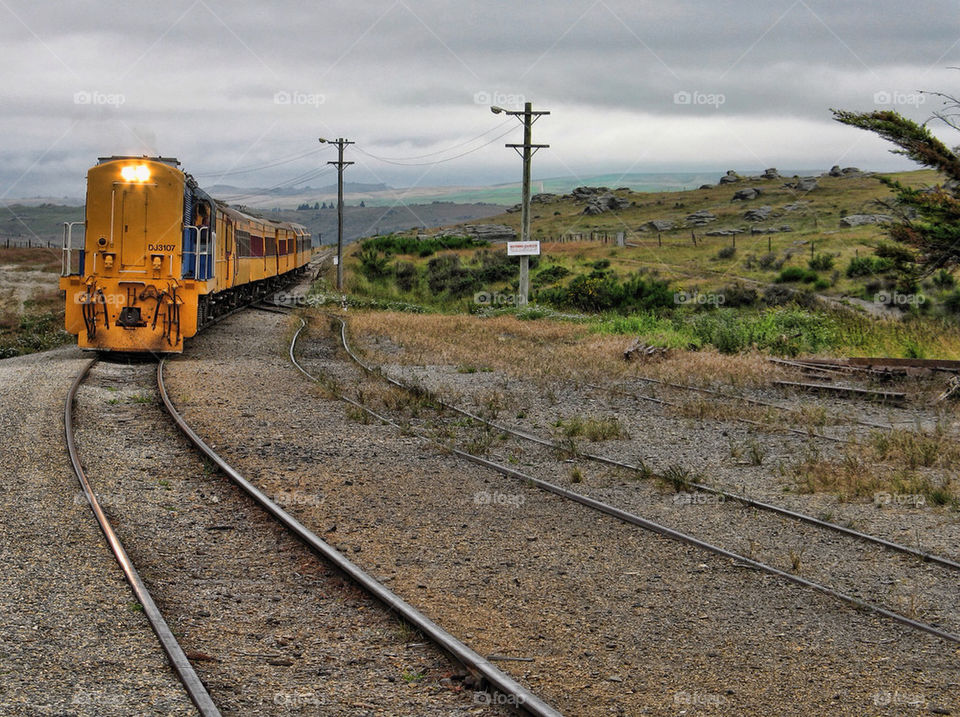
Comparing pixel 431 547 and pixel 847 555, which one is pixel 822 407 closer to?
pixel 847 555

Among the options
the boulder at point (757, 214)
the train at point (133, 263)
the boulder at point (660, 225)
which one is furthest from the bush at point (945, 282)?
the boulder at point (757, 214)

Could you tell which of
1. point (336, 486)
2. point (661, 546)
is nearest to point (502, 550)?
point (661, 546)

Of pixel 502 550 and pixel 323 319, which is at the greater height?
pixel 323 319

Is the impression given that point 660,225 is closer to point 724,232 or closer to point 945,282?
point 724,232

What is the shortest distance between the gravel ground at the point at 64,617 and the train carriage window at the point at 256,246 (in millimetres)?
20336

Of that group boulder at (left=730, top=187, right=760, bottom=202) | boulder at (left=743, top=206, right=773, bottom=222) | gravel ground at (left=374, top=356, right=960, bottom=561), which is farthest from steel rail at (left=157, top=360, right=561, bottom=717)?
boulder at (left=730, top=187, right=760, bottom=202)

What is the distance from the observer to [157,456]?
36.2 feet

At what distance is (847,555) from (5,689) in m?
6.28

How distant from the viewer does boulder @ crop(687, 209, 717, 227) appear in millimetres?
86269

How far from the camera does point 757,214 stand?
279 ft

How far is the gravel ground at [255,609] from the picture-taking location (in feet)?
17.1

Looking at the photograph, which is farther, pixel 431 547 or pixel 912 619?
pixel 431 547

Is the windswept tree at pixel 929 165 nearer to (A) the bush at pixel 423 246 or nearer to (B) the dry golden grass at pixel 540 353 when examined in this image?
(B) the dry golden grass at pixel 540 353

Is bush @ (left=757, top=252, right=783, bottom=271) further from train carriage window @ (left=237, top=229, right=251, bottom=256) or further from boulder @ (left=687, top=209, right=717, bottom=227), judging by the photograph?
boulder @ (left=687, top=209, right=717, bottom=227)
